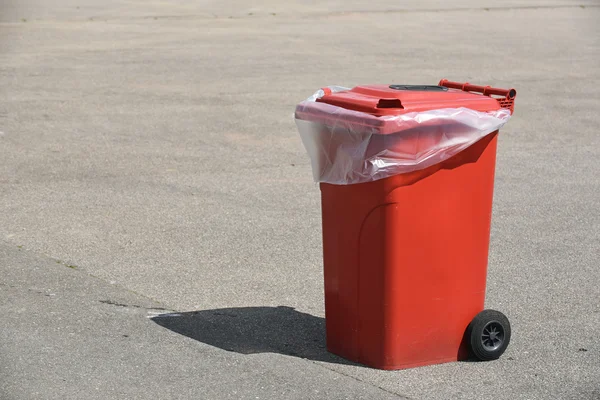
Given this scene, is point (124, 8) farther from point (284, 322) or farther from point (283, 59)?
point (284, 322)

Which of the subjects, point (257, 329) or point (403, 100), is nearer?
point (403, 100)

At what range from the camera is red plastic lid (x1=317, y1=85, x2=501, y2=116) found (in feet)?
12.7

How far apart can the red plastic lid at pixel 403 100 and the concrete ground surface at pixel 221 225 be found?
1219 millimetres

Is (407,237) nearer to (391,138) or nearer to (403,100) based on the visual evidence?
(391,138)

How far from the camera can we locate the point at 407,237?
3939mm

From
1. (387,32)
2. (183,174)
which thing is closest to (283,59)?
(387,32)

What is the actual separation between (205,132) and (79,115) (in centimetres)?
164

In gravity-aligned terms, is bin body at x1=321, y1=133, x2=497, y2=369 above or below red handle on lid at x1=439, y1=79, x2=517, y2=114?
below

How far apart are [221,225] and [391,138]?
277 centimetres

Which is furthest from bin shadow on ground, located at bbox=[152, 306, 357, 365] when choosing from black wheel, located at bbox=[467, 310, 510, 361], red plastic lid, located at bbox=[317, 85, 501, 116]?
red plastic lid, located at bbox=[317, 85, 501, 116]

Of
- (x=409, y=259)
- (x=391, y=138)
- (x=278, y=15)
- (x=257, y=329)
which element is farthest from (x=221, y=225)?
(x=278, y=15)

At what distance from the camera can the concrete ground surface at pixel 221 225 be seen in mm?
4102

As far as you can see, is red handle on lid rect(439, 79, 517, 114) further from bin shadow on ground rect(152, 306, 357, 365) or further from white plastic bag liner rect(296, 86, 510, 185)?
bin shadow on ground rect(152, 306, 357, 365)

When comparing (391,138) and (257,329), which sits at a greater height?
(391,138)
